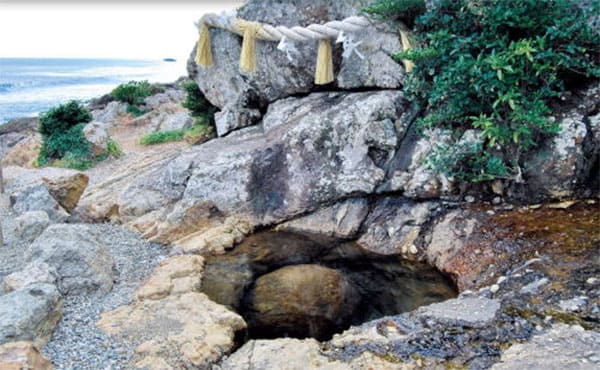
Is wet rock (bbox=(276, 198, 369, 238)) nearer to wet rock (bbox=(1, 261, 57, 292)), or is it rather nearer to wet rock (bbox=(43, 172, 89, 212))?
wet rock (bbox=(1, 261, 57, 292))

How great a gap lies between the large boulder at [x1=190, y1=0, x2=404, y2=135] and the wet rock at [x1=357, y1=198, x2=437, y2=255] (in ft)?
5.96

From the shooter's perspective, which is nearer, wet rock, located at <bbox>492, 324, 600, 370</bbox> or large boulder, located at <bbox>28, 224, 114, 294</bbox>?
wet rock, located at <bbox>492, 324, 600, 370</bbox>

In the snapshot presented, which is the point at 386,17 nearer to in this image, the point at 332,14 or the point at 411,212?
the point at 332,14

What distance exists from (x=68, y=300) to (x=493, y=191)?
5080 millimetres

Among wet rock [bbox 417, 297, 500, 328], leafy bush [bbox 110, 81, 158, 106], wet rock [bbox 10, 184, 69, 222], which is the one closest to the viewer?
wet rock [bbox 417, 297, 500, 328]

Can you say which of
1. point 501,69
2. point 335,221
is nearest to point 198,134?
point 335,221

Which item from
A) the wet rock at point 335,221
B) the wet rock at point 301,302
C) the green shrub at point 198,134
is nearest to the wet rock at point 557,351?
the wet rock at point 301,302

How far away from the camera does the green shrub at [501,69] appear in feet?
18.7

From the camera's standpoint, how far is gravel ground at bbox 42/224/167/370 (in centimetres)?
403

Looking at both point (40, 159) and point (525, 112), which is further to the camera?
point (40, 159)

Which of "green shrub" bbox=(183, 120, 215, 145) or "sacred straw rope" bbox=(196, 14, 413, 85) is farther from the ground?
"sacred straw rope" bbox=(196, 14, 413, 85)

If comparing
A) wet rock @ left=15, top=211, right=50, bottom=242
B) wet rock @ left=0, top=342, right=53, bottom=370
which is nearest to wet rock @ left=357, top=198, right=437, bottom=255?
wet rock @ left=0, top=342, right=53, bottom=370

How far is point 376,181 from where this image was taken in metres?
6.61

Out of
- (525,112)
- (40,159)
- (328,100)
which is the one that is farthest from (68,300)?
(40,159)
